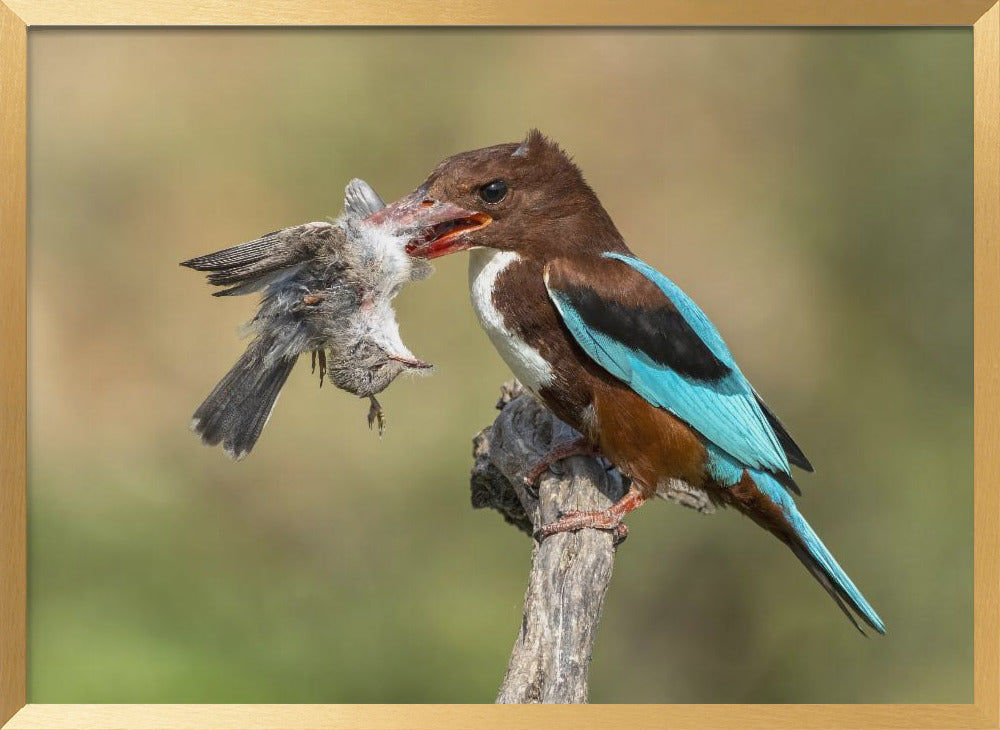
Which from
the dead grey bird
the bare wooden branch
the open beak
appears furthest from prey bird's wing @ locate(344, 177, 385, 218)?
the bare wooden branch

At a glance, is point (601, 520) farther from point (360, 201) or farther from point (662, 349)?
point (360, 201)

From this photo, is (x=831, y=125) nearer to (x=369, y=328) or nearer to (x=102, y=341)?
(x=369, y=328)

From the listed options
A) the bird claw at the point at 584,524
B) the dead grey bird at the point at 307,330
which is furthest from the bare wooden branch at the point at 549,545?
the dead grey bird at the point at 307,330

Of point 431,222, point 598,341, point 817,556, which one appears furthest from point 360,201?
point 817,556

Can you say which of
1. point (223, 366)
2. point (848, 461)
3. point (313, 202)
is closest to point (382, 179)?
point (313, 202)

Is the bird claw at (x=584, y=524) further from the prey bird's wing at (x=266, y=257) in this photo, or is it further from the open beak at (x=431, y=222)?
the prey bird's wing at (x=266, y=257)

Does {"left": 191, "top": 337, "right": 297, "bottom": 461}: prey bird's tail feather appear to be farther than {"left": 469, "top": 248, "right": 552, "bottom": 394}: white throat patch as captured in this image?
No

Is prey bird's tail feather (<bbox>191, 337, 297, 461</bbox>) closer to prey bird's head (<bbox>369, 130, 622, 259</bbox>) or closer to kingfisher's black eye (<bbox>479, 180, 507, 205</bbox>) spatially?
prey bird's head (<bbox>369, 130, 622, 259</bbox>)
